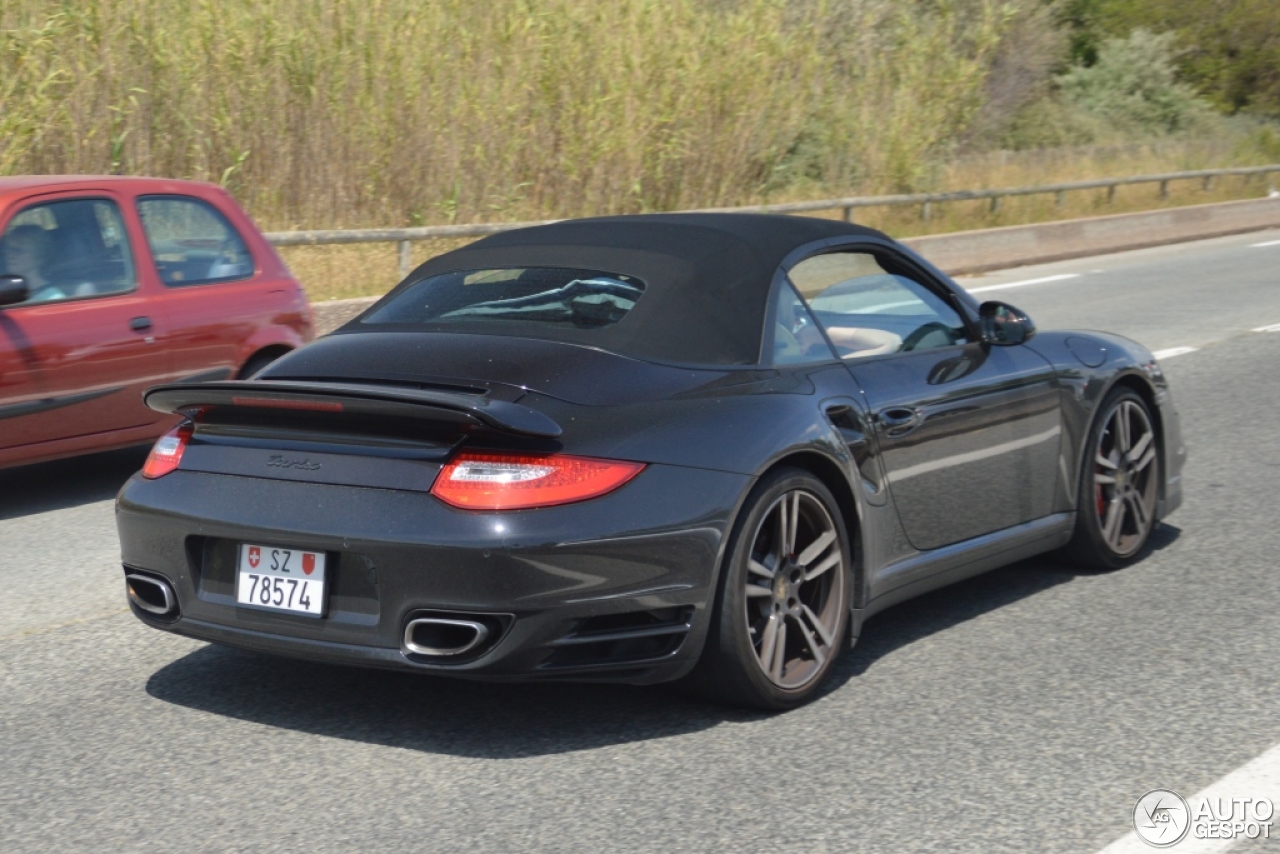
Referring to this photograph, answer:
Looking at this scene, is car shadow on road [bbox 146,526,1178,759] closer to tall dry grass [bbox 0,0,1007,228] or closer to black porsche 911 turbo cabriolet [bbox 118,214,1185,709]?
black porsche 911 turbo cabriolet [bbox 118,214,1185,709]

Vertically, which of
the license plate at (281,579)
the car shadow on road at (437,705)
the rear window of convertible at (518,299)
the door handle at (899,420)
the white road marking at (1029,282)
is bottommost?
the white road marking at (1029,282)

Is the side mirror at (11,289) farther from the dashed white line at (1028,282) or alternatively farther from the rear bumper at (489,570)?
the dashed white line at (1028,282)

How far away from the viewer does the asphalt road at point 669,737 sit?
152 inches

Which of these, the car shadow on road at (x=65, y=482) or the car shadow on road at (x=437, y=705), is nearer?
the car shadow on road at (x=437, y=705)

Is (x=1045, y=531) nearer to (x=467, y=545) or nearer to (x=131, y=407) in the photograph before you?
(x=467, y=545)

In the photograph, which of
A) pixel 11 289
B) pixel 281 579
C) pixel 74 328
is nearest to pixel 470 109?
pixel 74 328

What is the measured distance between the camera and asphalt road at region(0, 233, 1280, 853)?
3.86 meters

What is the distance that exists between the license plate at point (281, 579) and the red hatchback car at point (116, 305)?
3.78 m

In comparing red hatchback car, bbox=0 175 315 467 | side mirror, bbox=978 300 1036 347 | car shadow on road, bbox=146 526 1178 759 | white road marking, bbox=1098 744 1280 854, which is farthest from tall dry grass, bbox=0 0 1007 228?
white road marking, bbox=1098 744 1280 854

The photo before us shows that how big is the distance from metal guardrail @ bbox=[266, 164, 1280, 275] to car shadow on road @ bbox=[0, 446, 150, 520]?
11.0ft

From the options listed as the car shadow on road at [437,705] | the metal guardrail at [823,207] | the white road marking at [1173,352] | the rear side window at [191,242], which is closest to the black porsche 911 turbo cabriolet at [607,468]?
the car shadow on road at [437,705]

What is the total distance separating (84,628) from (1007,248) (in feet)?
59.4

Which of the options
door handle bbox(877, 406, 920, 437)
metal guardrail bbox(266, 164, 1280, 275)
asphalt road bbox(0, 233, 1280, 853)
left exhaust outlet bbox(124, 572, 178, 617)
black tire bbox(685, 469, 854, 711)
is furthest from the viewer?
metal guardrail bbox(266, 164, 1280, 275)

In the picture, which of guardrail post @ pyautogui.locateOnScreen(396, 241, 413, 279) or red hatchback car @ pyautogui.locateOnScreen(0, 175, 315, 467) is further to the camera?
guardrail post @ pyautogui.locateOnScreen(396, 241, 413, 279)
